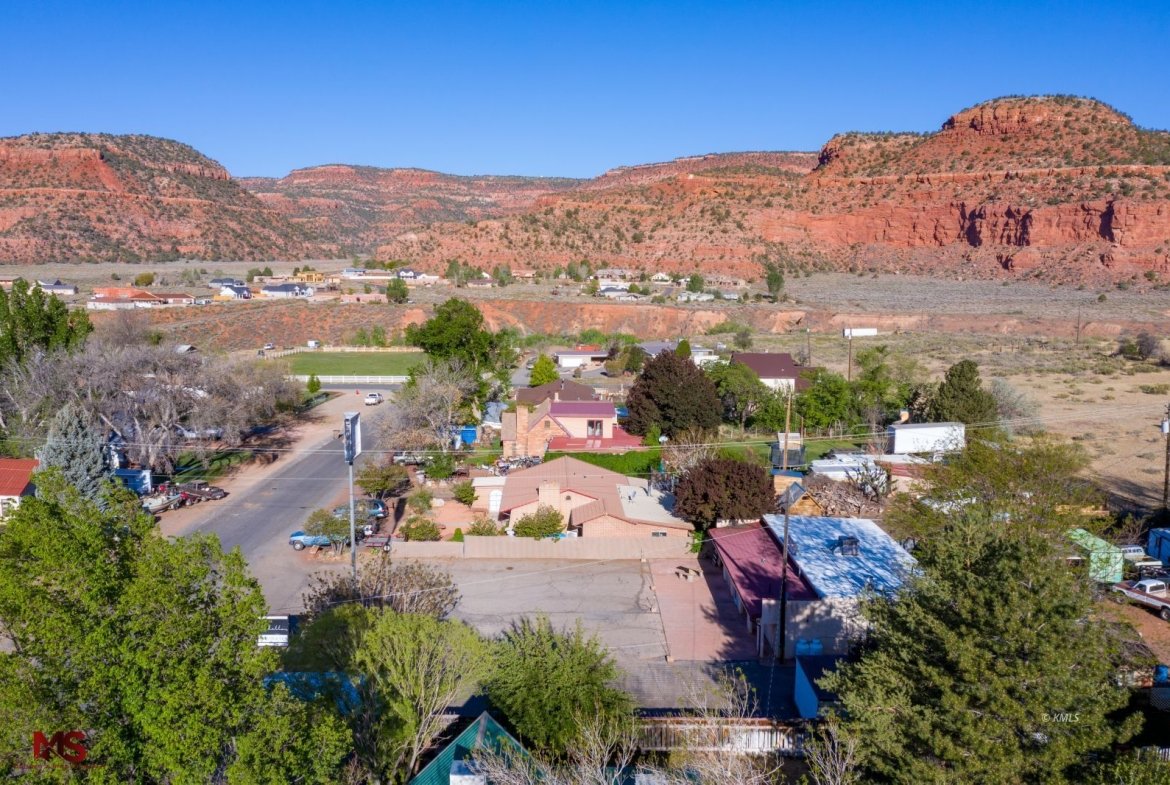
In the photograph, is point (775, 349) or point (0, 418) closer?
point (0, 418)

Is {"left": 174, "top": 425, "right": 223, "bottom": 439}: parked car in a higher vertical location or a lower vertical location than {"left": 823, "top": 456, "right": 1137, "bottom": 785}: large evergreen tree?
lower

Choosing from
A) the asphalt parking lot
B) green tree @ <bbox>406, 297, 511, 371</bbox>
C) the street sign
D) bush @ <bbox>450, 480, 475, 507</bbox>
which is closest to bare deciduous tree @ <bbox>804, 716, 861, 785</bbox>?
the asphalt parking lot

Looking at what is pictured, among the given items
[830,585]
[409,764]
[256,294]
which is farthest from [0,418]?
[256,294]

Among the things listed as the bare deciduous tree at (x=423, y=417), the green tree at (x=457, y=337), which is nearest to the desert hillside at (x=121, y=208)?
the green tree at (x=457, y=337)

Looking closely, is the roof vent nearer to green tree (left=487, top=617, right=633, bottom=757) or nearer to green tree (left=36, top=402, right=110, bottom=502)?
green tree (left=487, top=617, right=633, bottom=757)

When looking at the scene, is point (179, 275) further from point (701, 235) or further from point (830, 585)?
point (830, 585)

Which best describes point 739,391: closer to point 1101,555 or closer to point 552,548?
point 552,548
